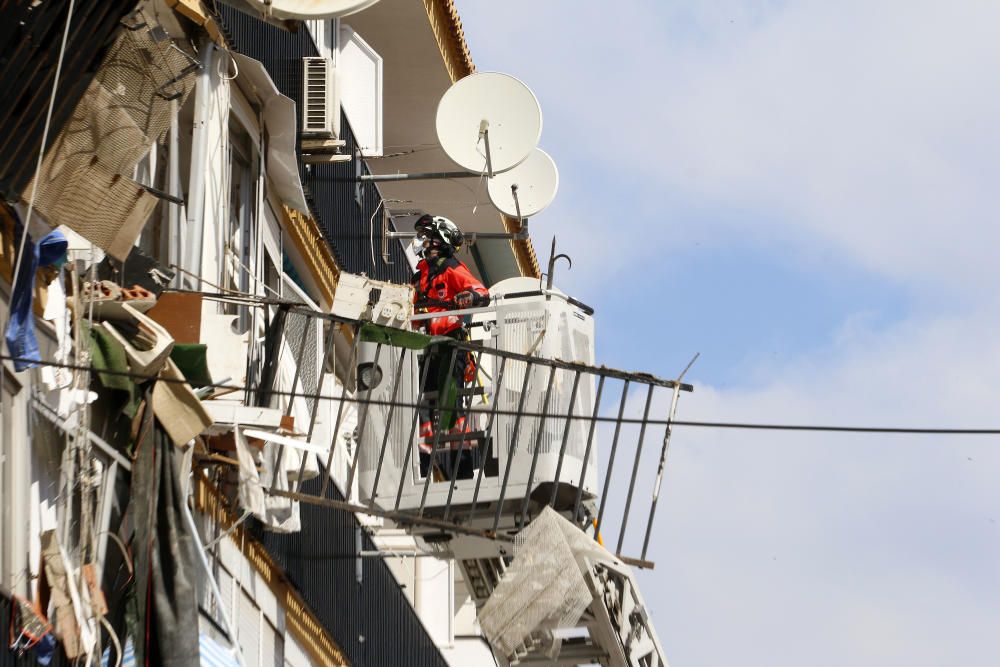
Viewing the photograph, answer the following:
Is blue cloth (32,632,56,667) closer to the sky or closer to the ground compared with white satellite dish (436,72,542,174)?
closer to the ground

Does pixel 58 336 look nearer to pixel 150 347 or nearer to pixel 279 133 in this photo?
pixel 150 347

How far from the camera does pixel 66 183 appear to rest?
8.59m

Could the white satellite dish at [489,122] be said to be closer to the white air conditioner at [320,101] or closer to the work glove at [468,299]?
the white air conditioner at [320,101]

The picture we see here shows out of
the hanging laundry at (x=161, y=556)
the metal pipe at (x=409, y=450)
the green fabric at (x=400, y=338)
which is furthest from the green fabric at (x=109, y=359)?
the metal pipe at (x=409, y=450)

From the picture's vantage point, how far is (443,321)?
1362cm

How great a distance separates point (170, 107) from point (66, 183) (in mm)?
1046

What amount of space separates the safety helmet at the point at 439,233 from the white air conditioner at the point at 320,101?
3.76ft

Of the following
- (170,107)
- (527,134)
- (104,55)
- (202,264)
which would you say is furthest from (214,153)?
(527,134)

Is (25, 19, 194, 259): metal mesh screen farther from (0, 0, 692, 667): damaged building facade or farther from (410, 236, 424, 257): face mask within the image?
(410, 236, 424, 257): face mask

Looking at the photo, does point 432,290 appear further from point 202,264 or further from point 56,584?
point 56,584

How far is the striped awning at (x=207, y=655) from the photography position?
28.9 ft

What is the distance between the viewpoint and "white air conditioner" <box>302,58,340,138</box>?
578 inches

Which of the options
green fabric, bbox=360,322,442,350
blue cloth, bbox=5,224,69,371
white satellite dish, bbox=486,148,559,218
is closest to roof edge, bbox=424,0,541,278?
white satellite dish, bbox=486,148,559,218

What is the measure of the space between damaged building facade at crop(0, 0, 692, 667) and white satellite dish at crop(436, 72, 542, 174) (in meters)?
0.98
